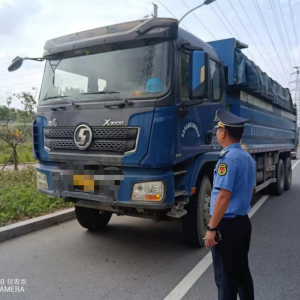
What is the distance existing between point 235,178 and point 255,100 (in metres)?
4.32

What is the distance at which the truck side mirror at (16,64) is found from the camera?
451 cm

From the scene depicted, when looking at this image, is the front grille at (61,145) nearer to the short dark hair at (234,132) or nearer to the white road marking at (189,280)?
the white road marking at (189,280)

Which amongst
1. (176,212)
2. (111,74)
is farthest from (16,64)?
(176,212)

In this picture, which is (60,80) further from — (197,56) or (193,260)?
(193,260)

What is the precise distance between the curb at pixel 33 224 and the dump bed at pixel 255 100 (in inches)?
134

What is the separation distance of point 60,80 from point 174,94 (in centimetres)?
163

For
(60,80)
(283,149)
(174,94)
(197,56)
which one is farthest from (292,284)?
(283,149)

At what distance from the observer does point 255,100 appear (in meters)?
6.24

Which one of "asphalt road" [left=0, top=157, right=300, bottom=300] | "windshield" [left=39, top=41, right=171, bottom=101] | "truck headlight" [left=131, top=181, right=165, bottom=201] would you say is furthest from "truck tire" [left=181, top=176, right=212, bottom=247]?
"windshield" [left=39, top=41, right=171, bottom=101]

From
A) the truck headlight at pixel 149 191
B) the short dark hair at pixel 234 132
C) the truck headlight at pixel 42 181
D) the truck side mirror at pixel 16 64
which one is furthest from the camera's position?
the truck side mirror at pixel 16 64

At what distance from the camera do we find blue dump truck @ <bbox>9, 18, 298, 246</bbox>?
3498 mm

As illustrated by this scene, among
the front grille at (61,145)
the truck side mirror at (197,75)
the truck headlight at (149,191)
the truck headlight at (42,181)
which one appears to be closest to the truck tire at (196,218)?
the truck headlight at (149,191)

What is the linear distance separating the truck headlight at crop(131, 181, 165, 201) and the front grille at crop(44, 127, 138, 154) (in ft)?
1.38

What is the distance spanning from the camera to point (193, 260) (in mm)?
4020
